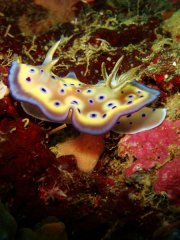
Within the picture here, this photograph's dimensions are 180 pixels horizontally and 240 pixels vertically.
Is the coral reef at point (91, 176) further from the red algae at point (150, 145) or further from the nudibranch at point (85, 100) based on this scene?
the nudibranch at point (85, 100)

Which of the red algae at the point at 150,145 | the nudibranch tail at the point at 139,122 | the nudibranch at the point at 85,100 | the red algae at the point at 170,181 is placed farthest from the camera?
the nudibranch tail at the point at 139,122

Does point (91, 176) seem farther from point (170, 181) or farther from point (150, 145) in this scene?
point (170, 181)

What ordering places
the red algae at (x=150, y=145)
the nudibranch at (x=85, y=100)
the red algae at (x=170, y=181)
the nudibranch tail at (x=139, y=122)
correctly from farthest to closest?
the nudibranch tail at (x=139, y=122)
the red algae at (x=150, y=145)
the red algae at (x=170, y=181)
the nudibranch at (x=85, y=100)

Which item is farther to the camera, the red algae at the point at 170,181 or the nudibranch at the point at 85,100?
the red algae at the point at 170,181

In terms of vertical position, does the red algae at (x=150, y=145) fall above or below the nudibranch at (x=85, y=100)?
below

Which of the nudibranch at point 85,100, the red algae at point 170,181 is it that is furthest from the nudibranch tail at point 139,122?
the red algae at point 170,181

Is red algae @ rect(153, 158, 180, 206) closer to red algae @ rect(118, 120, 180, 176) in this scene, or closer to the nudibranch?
red algae @ rect(118, 120, 180, 176)

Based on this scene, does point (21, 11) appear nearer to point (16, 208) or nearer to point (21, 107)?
point (21, 107)

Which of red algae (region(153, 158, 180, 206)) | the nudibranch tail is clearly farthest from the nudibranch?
red algae (region(153, 158, 180, 206))

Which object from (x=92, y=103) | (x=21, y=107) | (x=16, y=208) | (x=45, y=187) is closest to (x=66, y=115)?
(x=92, y=103)
